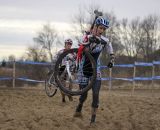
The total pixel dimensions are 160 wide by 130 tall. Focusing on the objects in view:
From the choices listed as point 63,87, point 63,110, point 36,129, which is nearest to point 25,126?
point 36,129

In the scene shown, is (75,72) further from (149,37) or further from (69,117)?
(149,37)

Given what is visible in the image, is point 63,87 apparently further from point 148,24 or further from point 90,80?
point 148,24

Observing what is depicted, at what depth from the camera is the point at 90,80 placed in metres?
9.71

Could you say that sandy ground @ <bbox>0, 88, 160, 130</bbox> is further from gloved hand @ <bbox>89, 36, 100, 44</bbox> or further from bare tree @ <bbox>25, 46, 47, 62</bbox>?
bare tree @ <bbox>25, 46, 47, 62</bbox>

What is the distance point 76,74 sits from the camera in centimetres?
1007

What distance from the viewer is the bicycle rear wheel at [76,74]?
9.50m

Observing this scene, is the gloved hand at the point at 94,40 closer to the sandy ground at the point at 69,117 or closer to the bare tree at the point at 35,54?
the sandy ground at the point at 69,117

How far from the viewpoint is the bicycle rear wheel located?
9.50m

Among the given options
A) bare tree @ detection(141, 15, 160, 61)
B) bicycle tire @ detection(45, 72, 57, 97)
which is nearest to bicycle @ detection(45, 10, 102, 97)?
bicycle tire @ detection(45, 72, 57, 97)

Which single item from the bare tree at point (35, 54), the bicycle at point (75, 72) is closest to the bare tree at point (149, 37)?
the bare tree at point (35, 54)

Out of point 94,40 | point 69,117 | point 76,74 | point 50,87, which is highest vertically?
point 94,40

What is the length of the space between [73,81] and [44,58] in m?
46.9

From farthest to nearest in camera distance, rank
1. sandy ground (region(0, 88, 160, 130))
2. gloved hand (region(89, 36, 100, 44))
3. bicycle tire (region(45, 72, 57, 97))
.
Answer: bicycle tire (region(45, 72, 57, 97)), sandy ground (region(0, 88, 160, 130)), gloved hand (region(89, 36, 100, 44))

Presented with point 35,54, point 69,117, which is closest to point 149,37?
point 35,54
